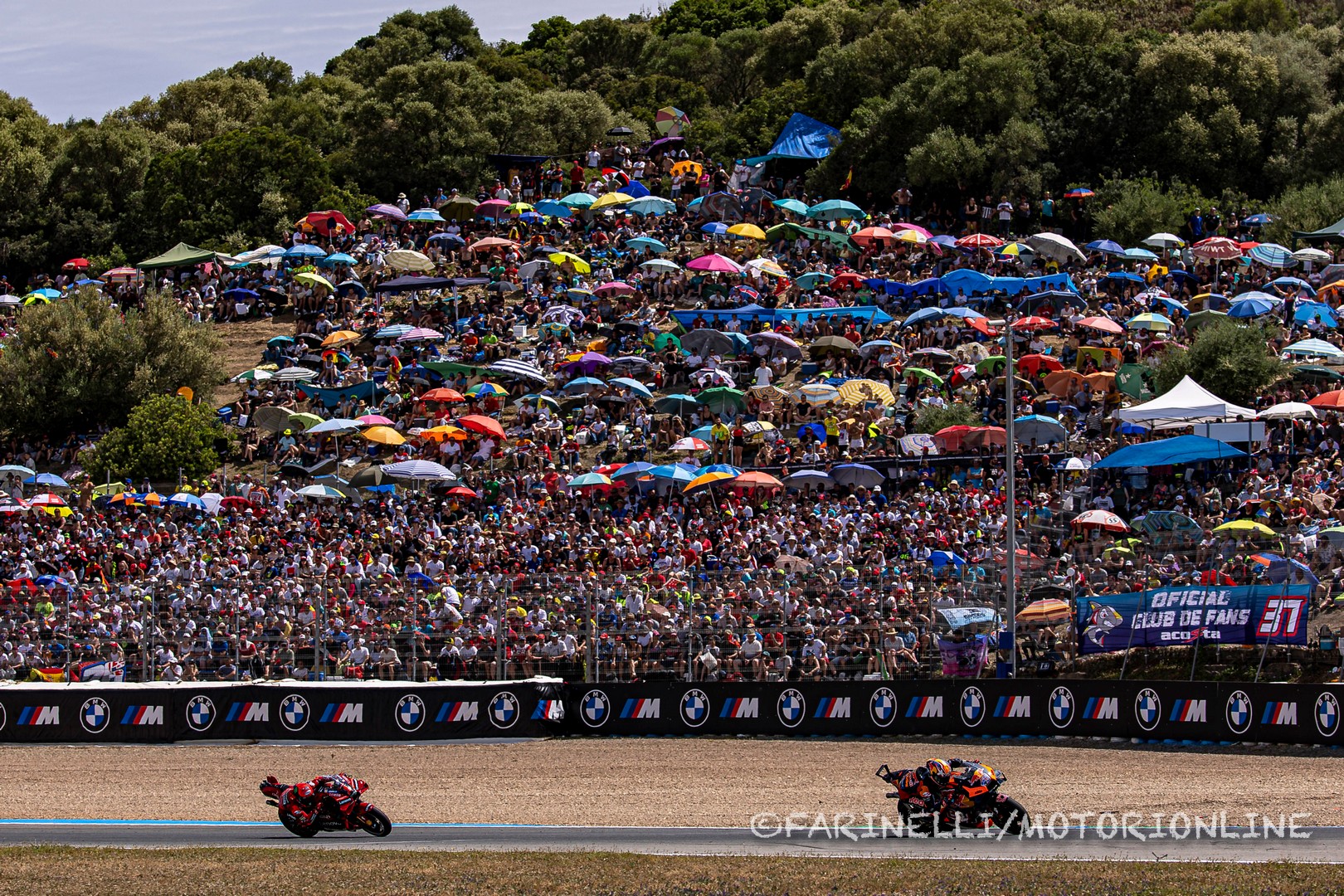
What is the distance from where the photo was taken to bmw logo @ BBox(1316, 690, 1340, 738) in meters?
24.6

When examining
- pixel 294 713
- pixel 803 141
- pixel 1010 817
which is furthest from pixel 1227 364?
pixel 803 141

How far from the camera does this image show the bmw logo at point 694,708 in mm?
29516

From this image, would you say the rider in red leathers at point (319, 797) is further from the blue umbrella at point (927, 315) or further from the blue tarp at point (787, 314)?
the blue tarp at point (787, 314)

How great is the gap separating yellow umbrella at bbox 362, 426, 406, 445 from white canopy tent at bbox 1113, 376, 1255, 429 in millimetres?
19954

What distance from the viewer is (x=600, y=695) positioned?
1184 inches

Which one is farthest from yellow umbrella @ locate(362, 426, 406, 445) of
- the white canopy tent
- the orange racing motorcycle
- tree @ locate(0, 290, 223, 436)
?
the orange racing motorcycle

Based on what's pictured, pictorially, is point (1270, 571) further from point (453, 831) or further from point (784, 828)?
point (453, 831)

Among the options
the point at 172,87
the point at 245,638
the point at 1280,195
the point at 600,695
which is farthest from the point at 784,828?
the point at 172,87

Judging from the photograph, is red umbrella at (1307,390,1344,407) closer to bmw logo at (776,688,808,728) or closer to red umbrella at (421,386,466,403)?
bmw logo at (776,688,808,728)

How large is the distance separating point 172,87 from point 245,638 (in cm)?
7067

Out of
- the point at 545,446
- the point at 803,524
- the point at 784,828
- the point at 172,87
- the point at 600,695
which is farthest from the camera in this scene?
the point at 172,87

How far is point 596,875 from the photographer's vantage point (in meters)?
17.9

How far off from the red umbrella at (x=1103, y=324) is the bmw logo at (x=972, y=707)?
21.8 metres

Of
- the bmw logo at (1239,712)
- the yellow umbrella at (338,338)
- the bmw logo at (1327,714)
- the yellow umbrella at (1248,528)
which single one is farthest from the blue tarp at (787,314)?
the bmw logo at (1327,714)
